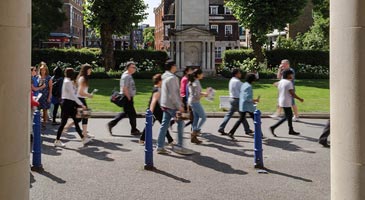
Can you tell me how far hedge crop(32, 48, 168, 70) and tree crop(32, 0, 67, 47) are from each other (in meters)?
9.65

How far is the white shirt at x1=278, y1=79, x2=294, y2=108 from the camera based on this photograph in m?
12.0

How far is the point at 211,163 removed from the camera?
893 centimetres

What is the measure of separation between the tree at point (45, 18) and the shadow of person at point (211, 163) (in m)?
40.2

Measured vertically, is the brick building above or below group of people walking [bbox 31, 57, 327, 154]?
above


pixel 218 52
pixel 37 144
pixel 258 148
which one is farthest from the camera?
pixel 218 52

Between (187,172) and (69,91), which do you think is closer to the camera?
(187,172)

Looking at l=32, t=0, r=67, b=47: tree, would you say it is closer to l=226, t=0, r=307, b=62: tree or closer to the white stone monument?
the white stone monument

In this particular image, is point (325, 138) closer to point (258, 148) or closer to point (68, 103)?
point (258, 148)

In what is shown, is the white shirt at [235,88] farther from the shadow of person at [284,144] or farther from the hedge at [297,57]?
the hedge at [297,57]

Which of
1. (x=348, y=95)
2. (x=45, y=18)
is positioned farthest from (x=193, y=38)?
(x=348, y=95)

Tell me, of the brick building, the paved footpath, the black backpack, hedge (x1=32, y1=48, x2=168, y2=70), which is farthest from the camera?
the brick building

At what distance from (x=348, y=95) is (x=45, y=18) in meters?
47.4

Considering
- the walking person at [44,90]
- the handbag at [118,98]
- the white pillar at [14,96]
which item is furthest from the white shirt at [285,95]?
the white pillar at [14,96]

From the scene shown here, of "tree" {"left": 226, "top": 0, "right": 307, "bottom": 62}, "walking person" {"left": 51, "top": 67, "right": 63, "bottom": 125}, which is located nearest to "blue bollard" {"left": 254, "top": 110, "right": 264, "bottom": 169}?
"walking person" {"left": 51, "top": 67, "right": 63, "bottom": 125}
